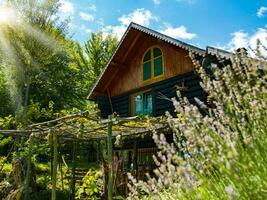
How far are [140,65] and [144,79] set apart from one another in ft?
2.29

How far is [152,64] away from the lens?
45.0 feet

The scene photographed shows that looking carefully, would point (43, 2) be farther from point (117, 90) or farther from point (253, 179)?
point (253, 179)

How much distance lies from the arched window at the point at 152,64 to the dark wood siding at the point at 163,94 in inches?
16.7

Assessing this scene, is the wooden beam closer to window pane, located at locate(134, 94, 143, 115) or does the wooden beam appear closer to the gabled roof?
the gabled roof

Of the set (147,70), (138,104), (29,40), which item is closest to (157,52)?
(147,70)

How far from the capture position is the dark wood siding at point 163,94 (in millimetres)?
11469

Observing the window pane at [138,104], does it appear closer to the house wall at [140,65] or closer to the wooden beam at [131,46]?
the house wall at [140,65]

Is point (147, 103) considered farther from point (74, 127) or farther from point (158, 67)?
point (74, 127)

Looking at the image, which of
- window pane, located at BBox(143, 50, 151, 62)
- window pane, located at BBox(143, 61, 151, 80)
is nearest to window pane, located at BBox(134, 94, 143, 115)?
window pane, located at BBox(143, 61, 151, 80)

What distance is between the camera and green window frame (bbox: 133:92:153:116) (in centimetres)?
1391

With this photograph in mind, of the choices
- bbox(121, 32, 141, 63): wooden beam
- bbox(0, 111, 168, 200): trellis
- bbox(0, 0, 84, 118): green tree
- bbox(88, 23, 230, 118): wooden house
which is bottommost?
bbox(0, 111, 168, 200): trellis

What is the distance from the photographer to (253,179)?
1746 mm

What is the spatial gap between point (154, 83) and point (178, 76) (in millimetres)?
1384

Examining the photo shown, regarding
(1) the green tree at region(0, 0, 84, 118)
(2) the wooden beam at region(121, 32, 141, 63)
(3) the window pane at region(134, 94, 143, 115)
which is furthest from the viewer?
(1) the green tree at region(0, 0, 84, 118)
